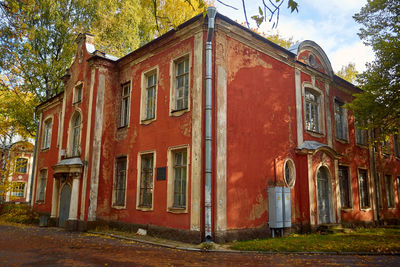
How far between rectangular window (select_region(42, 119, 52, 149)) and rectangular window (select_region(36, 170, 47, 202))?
1.59 metres

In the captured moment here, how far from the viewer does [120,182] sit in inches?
521

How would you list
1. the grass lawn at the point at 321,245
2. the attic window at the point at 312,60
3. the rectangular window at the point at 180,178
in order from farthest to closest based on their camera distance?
the attic window at the point at 312,60
the rectangular window at the point at 180,178
the grass lawn at the point at 321,245

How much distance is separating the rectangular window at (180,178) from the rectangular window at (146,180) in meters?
1.25

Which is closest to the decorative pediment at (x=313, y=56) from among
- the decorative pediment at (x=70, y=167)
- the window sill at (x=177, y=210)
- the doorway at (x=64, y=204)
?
the window sill at (x=177, y=210)

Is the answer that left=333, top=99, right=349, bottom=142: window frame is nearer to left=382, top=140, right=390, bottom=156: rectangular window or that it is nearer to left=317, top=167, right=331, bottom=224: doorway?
left=317, top=167, right=331, bottom=224: doorway

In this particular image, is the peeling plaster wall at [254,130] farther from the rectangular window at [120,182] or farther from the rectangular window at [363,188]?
the rectangular window at [363,188]

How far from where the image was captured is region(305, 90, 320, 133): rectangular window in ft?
46.3

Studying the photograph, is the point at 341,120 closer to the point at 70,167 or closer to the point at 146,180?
the point at 146,180

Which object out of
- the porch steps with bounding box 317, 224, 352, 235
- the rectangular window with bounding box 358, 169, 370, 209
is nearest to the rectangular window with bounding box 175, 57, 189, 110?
the porch steps with bounding box 317, 224, 352, 235

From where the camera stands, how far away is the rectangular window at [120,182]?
13.0 metres

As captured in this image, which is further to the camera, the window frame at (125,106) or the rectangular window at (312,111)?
the rectangular window at (312,111)

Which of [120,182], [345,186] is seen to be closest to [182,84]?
[120,182]

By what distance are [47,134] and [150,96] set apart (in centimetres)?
1031

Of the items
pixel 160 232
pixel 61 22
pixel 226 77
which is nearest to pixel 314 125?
pixel 226 77
